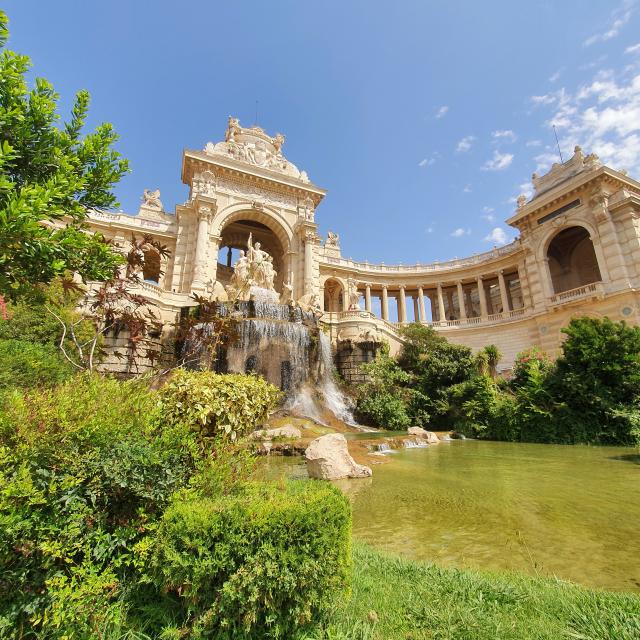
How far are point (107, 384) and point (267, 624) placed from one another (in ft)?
8.86

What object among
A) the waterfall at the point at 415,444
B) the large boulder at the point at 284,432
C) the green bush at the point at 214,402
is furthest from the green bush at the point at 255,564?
the waterfall at the point at 415,444

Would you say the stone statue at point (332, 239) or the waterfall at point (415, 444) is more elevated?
the stone statue at point (332, 239)

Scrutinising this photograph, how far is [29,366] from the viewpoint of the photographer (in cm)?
Answer: 945

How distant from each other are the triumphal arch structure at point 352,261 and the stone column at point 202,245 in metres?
0.08

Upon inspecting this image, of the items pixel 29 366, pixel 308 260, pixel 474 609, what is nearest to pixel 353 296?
pixel 308 260

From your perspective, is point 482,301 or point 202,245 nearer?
point 202,245

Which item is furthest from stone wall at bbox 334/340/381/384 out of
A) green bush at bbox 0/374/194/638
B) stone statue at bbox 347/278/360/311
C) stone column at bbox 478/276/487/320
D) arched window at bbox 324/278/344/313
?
green bush at bbox 0/374/194/638

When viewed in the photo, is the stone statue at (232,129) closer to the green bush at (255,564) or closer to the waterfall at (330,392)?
the waterfall at (330,392)

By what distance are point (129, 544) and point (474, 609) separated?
8.64 ft

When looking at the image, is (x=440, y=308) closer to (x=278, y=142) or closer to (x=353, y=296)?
(x=353, y=296)

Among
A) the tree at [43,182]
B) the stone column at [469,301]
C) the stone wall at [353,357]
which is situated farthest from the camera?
the stone column at [469,301]

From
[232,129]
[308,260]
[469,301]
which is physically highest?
[232,129]

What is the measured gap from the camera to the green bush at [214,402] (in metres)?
4.40

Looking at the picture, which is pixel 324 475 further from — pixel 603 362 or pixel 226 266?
pixel 226 266
